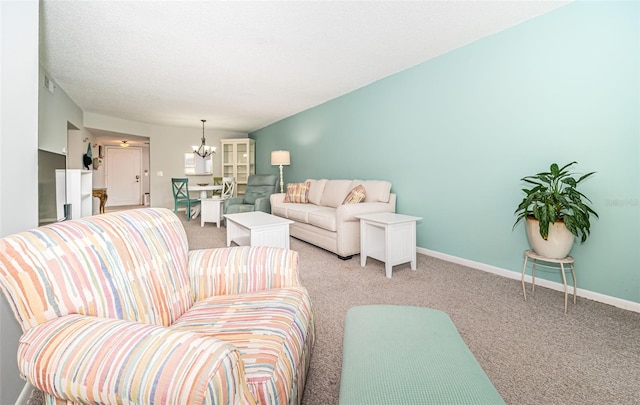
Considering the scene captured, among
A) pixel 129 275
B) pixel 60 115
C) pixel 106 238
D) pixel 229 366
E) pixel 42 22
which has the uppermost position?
pixel 42 22

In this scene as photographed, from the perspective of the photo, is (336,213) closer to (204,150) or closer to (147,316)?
(147,316)

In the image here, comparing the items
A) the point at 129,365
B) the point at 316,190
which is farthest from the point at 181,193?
the point at 129,365

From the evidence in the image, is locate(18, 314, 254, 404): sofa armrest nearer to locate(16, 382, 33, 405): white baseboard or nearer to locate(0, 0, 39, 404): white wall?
locate(0, 0, 39, 404): white wall

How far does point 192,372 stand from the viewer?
584mm

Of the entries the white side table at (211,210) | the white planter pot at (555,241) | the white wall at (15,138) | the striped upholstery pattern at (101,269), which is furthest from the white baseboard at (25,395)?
the white side table at (211,210)

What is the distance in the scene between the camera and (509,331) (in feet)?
5.69

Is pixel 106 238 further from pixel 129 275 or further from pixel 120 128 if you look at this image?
pixel 120 128

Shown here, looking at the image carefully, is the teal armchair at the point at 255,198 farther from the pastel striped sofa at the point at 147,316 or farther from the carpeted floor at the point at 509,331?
the pastel striped sofa at the point at 147,316

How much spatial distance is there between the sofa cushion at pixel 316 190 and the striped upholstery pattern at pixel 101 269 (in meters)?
3.40

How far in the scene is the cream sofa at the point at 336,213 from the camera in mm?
3229

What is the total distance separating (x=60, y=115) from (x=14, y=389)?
479cm

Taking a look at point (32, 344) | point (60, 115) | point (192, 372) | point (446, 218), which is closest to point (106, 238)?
point (32, 344)

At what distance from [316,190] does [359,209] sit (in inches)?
61.1

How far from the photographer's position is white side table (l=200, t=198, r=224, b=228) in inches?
213
